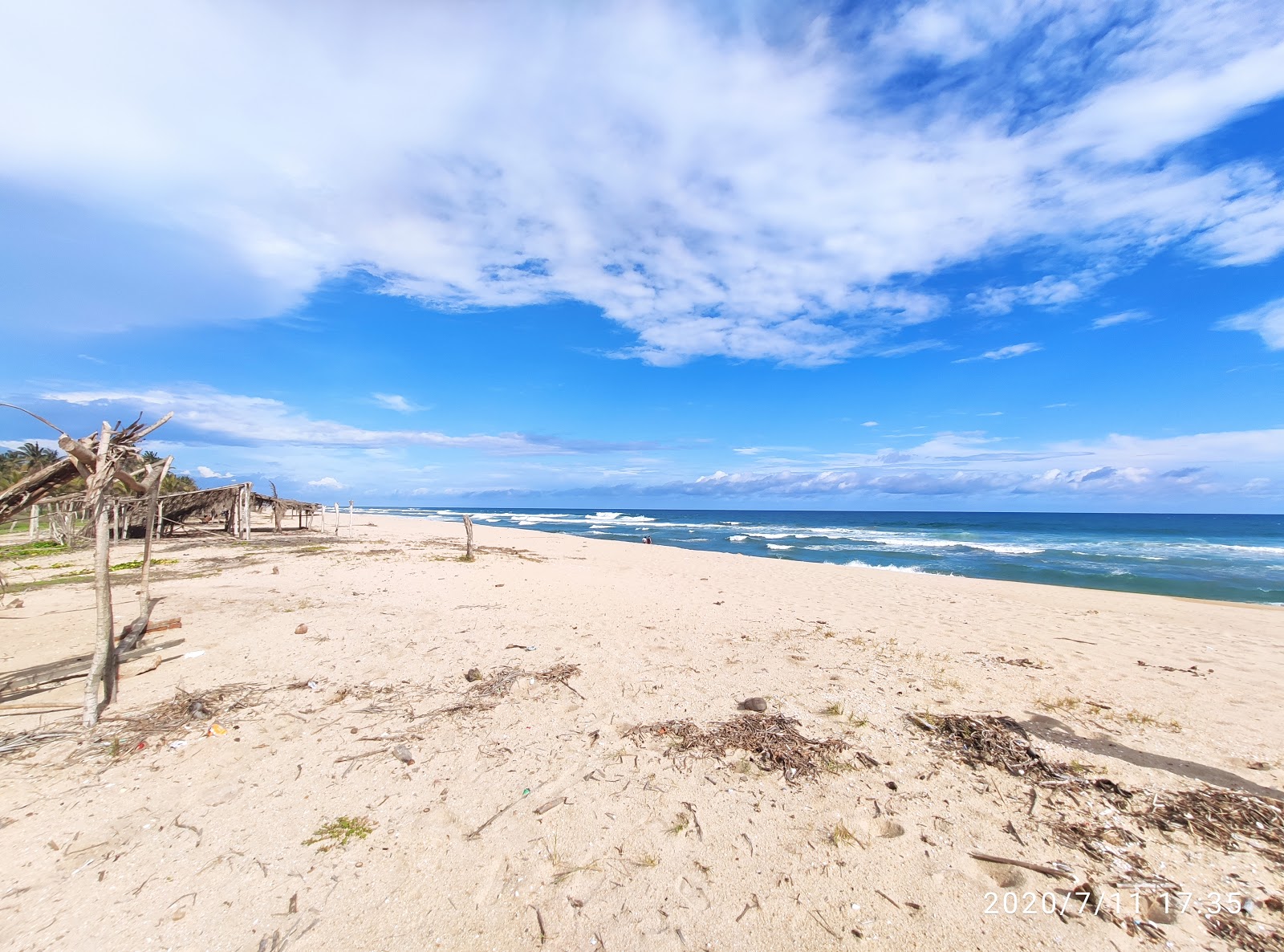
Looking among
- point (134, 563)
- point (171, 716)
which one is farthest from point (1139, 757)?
point (134, 563)

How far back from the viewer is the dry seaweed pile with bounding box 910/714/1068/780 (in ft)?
14.6

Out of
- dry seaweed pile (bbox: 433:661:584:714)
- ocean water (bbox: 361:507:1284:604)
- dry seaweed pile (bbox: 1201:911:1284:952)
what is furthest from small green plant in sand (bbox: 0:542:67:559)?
ocean water (bbox: 361:507:1284:604)

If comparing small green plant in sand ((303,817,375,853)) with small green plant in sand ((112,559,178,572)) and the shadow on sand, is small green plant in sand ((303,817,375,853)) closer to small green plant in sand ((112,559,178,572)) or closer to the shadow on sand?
the shadow on sand

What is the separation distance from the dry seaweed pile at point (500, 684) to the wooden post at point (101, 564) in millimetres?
3287

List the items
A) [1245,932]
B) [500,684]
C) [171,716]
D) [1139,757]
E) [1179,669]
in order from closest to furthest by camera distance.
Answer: [1245,932], [1139,757], [171,716], [500,684], [1179,669]

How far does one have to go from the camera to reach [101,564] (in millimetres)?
5043

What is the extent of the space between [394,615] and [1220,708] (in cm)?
1181

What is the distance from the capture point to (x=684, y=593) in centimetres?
1312

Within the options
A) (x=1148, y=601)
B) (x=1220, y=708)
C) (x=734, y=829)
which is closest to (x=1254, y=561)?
(x=1148, y=601)

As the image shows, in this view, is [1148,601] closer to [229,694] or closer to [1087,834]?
[1087,834]

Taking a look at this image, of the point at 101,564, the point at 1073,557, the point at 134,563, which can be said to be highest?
the point at 101,564

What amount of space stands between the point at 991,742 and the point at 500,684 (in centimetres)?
524

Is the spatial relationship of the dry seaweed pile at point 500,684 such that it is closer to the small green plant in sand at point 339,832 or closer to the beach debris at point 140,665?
the small green plant in sand at point 339,832

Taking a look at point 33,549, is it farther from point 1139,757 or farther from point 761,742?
point 1139,757
